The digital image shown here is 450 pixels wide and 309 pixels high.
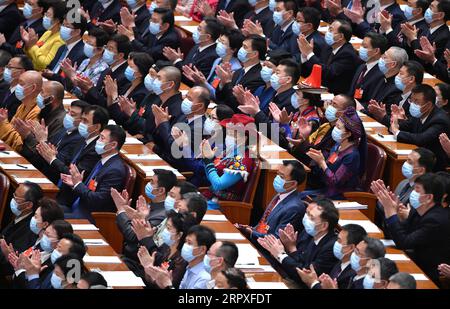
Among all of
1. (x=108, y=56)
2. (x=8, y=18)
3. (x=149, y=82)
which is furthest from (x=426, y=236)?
(x=8, y=18)

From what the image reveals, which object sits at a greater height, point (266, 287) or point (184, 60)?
point (266, 287)

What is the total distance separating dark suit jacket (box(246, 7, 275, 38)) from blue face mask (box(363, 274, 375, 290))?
5408 millimetres

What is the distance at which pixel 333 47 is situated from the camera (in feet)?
41.1

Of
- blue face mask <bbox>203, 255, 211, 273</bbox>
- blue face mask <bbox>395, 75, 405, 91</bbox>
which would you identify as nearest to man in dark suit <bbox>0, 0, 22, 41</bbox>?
blue face mask <bbox>395, 75, 405, 91</bbox>

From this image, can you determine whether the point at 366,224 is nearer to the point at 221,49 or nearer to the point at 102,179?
the point at 102,179

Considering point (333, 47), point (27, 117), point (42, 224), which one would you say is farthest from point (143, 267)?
point (333, 47)

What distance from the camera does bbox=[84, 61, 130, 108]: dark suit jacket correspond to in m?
12.1

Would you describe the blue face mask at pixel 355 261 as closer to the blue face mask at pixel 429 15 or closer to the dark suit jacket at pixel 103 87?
the dark suit jacket at pixel 103 87

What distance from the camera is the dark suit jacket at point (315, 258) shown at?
9188mm

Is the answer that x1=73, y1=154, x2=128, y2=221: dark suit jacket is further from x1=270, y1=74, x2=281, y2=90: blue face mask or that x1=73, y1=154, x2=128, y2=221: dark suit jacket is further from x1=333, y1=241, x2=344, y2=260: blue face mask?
x1=333, y1=241, x2=344, y2=260: blue face mask

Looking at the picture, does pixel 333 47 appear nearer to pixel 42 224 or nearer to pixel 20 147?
pixel 20 147

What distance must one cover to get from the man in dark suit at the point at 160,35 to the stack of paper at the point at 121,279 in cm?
444

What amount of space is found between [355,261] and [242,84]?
11.7 ft

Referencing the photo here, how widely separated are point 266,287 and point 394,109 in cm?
301
